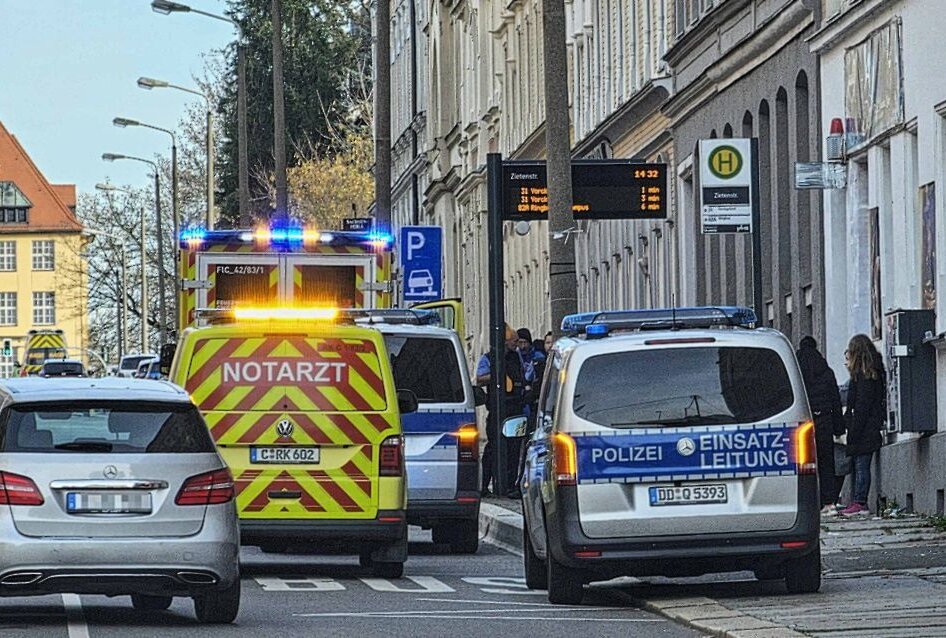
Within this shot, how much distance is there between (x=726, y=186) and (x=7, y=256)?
154 m

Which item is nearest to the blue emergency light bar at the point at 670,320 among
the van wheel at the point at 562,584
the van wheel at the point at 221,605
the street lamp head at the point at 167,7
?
the van wheel at the point at 562,584

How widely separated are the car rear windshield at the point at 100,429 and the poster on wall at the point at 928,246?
384 inches

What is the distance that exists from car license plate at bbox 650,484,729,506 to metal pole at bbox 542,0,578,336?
8917 millimetres

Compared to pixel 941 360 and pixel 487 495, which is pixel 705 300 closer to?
pixel 487 495

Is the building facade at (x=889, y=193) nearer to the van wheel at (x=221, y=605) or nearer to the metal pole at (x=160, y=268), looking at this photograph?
the van wheel at (x=221, y=605)

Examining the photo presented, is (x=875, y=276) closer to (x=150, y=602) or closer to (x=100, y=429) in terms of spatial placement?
(x=150, y=602)

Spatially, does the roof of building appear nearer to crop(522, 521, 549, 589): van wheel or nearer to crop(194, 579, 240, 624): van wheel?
crop(522, 521, 549, 589): van wheel

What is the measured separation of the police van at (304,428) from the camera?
63.2ft

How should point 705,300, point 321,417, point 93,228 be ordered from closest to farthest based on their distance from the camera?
point 321,417, point 705,300, point 93,228

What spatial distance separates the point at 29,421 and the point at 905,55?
1134 centimetres

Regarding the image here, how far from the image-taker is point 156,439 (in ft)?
51.8

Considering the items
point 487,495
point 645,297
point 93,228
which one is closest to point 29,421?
point 487,495

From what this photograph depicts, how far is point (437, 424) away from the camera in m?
22.4

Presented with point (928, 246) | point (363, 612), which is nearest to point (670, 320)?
point (363, 612)
